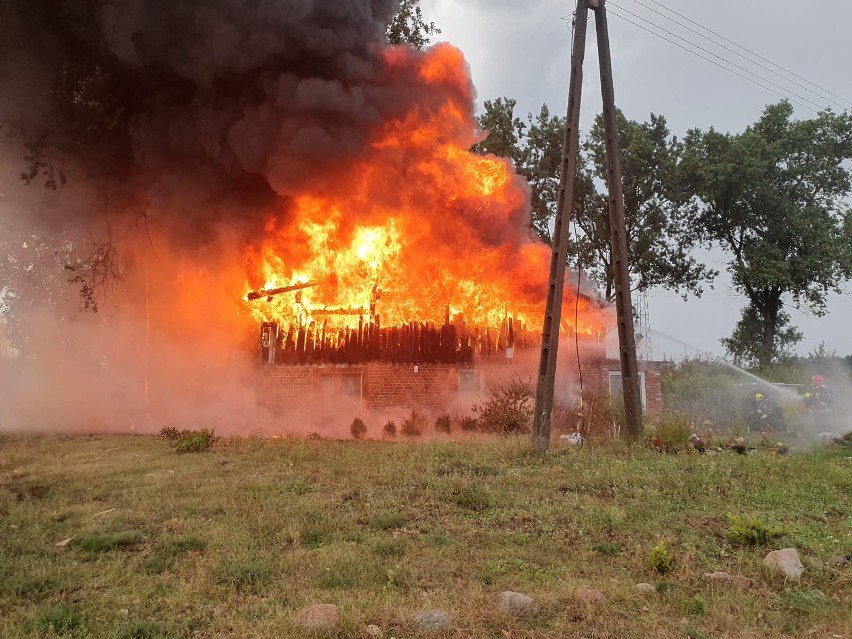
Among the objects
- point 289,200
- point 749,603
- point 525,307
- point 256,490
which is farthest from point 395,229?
point 749,603

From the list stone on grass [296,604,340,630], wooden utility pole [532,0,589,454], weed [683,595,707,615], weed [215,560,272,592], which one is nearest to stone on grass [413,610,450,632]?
stone on grass [296,604,340,630]

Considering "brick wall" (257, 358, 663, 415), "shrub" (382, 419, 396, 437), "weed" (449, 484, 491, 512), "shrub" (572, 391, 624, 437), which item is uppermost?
"brick wall" (257, 358, 663, 415)

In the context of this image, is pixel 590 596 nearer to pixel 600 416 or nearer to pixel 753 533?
pixel 753 533

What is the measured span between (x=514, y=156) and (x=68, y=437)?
21.9 meters

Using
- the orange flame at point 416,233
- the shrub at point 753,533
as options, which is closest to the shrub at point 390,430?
the orange flame at point 416,233

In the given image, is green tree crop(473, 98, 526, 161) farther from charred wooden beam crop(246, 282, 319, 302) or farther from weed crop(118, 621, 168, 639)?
weed crop(118, 621, 168, 639)

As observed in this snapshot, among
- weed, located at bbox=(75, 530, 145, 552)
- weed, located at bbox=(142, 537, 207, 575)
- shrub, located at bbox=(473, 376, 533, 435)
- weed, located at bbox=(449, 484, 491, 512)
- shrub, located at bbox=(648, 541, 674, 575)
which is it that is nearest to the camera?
shrub, located at bbox=(648, 541, 674, 575)

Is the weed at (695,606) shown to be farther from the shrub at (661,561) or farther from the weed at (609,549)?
the weed at (609,549)

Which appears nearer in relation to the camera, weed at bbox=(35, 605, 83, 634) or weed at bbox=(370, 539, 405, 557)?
weed at bbox=(35, 605, 83, 634)

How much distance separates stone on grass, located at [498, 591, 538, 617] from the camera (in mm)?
4820

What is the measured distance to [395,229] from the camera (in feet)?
61.2

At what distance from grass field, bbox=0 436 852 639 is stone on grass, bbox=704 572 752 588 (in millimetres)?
80

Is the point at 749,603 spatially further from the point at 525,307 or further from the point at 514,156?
the point at 514,156

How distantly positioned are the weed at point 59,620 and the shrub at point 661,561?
454 centimetres
